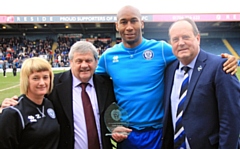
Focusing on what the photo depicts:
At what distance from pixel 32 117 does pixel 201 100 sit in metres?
1.49

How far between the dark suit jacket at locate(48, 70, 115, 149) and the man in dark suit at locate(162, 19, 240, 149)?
69 centimetres

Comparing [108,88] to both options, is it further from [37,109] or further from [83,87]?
[37,109]

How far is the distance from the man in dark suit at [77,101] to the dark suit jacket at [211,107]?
90 cm

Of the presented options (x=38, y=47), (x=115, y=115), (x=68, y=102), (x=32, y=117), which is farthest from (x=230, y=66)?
(x=38, y=47)

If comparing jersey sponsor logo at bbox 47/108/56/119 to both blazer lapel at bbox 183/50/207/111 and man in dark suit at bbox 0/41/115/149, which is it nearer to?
man in dark suit at bbox 0/41/115/149

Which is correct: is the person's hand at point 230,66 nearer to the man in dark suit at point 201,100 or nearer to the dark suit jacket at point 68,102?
the man in dark suit at point 201,100

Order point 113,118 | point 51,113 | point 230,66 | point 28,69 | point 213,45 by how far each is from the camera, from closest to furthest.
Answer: point 230,66
point 28,69
point 51,113
point 113,118
point 213,45

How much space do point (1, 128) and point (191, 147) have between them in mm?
1653

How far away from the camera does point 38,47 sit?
3394 cm

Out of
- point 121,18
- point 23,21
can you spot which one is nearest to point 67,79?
point 121,18

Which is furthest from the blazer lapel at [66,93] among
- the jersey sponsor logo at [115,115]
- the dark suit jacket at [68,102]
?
the jersey sponsor logo at [115,115]

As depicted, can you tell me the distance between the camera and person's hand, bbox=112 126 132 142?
2686 mm

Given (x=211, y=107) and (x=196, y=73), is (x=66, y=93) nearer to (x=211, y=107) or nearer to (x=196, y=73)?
(x=196, y=73)

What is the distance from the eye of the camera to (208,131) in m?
2.38
